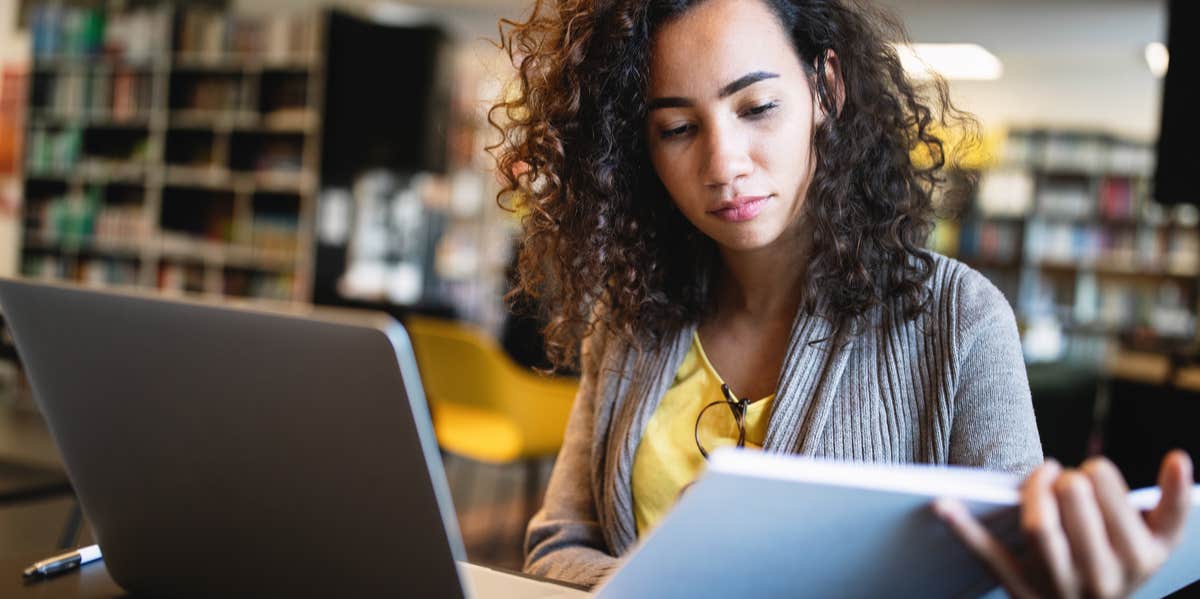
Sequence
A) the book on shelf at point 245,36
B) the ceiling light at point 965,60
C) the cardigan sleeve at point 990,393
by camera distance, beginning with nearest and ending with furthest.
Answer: the cardigan sleeve at point 990,393 < the book on shelf at point 245,36 < the ceiling light at point 965,60

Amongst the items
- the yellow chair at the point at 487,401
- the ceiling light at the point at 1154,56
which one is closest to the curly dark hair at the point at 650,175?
the yellow chair at the point at 487,401

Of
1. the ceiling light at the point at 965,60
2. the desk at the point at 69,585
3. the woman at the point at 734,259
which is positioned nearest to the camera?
the desk at the point at 69,585

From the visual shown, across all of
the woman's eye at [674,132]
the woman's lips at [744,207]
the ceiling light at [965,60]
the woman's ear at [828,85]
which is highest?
the ceiling light at [965,60]

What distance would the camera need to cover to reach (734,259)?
4.40ft

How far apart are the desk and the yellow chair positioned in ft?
7.59

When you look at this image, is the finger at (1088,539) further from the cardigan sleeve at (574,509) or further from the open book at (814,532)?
the cardigan sleeve at (574,509)

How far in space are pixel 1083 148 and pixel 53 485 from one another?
780cm

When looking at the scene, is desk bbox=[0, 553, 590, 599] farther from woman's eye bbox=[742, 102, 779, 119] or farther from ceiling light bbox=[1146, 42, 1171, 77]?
ceiling light bbox=[1146, 42, 1171, 77]

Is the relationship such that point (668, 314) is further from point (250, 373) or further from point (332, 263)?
point (332, 263)

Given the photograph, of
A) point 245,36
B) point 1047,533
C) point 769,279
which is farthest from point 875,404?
point 245,36

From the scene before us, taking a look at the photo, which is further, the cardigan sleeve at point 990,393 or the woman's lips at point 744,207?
the woman's lips at point 744,207

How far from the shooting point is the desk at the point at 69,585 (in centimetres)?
91

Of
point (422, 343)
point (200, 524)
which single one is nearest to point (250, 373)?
point (200, 524)

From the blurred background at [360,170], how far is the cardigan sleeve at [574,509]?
2.75m
